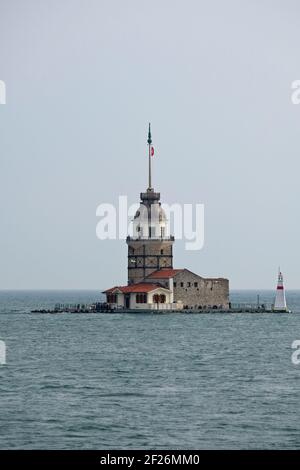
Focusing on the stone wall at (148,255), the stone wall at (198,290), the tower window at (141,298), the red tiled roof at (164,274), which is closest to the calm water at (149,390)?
the red tiled roof at (164,274)

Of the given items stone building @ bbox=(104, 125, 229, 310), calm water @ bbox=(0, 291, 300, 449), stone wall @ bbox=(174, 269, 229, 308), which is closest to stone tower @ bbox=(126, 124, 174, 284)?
stone building @ bbox=(104, 125, 229, 310)

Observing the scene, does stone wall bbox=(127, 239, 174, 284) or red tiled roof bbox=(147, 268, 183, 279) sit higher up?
stone wall bbox=(127, 239, 174, 284)

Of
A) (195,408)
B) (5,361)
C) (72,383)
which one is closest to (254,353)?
(5,361)

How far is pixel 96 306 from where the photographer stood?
172875mm

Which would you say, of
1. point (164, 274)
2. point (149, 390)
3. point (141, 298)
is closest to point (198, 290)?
point (164, 274)

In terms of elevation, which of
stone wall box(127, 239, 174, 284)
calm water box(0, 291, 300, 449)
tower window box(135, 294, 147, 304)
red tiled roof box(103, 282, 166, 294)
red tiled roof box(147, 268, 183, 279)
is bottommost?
calm water box(0, 291, 300, 449)

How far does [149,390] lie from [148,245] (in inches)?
3561

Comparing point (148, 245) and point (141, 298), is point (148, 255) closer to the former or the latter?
point (148, 245)

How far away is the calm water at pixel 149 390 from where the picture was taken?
197ft

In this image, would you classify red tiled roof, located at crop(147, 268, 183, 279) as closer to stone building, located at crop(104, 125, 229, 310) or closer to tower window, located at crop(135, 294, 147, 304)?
stone building, located at crop(104, 125, 229, 310)

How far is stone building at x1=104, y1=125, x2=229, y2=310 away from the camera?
162 m

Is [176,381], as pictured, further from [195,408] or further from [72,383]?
[195,408]

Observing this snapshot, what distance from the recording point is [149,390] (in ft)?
247

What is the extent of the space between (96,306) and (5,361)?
78.5 m
